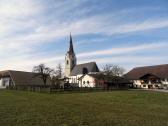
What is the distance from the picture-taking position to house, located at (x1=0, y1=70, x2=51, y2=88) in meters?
66.4

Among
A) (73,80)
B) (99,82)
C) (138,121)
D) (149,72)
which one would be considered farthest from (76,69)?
(138,121)

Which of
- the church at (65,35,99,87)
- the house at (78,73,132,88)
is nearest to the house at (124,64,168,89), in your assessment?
the house at (78,73,132,88)

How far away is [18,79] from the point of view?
6675cm

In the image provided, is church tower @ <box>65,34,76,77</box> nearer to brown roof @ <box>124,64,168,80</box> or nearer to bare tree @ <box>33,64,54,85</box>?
brown roof @ <box>124,64,168,80</box>

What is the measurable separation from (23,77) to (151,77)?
117 ft

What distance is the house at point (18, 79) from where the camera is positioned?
6637 cm

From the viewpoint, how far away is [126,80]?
253 feet

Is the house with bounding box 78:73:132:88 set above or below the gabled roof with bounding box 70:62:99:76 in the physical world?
below

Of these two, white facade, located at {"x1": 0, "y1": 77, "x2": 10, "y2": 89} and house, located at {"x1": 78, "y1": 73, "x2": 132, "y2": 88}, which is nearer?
white facade, located at {"x1": 0, "y1": 77, "x2": 10, "y2": 89}

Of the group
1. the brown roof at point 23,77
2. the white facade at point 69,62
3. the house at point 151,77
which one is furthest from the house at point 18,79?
the white facade at point 69,62

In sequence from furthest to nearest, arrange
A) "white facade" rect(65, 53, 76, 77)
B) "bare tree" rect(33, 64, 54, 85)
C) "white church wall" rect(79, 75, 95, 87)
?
"white facade" rect(65, 53, 76, 77) < "white church wall" rect(79, 75, 95, 87) < "bare tree" rect(33, 64, 54, 85)

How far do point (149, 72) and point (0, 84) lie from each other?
43.5 meters

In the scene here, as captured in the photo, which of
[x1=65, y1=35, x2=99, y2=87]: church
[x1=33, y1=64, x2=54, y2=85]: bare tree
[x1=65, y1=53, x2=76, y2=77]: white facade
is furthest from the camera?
[x1=65, y1=53, x2=76, y2=77]: white facade

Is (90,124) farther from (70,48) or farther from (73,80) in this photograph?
(70,48)
